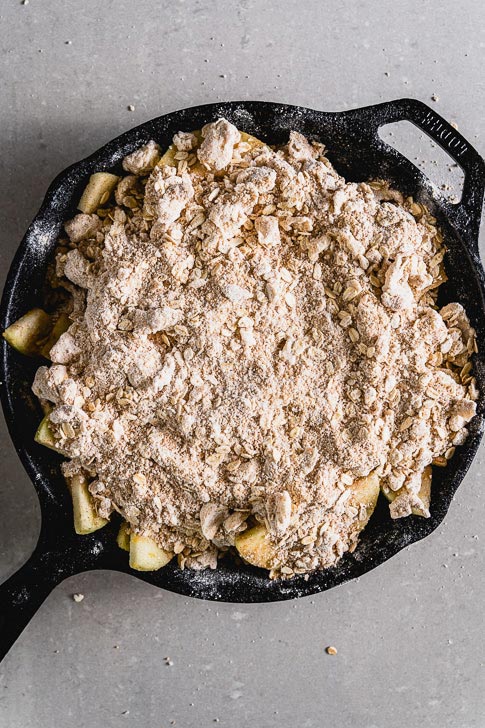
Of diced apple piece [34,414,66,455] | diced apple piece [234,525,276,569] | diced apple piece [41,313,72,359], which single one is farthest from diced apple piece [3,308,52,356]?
diced apple piece [234,525,276,569]

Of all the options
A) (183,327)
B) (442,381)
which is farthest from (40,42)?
(442,381)

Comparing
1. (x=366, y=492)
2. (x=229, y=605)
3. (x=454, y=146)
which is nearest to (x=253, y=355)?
(x=366, y=492)

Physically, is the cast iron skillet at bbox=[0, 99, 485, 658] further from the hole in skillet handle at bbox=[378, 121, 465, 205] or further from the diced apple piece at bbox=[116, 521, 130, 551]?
the hole in skillet handle at bbox=[378, 121, 465, 205]

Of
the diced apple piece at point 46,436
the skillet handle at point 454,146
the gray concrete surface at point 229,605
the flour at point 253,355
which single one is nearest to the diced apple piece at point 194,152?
the flour at point 253,355

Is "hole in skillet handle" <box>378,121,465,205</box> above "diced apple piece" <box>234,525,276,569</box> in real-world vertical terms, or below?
above

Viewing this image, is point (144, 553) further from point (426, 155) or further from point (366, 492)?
point (426, 155)

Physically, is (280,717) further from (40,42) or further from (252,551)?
(40,42)
